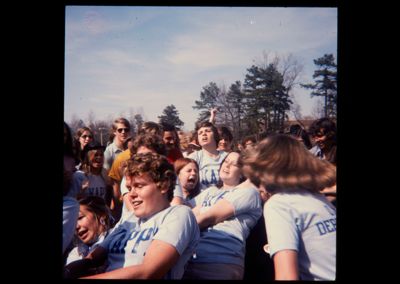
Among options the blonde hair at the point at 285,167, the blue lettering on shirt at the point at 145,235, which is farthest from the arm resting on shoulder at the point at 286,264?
the blue lettering on shirt at the point at 145,235

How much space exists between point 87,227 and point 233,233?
927 mm

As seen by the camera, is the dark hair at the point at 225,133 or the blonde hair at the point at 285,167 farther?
the dark hair at the point at 225,133

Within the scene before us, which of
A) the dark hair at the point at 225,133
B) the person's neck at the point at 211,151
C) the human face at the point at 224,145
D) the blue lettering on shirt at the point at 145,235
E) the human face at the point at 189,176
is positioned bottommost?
the blue lettering on shirt at the point at 145,235

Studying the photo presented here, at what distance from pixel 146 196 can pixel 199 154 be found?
1.57ft

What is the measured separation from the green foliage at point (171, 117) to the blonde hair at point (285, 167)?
1.62 ft

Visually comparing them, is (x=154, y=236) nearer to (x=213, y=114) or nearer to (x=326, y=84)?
(x=213, y=114)

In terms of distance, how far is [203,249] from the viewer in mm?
2871

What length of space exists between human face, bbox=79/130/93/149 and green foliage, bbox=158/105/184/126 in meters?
0.47

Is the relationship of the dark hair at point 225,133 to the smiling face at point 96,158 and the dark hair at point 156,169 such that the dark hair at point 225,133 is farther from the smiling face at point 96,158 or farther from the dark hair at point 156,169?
the smiling face at point 96,158

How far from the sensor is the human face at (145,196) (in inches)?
107

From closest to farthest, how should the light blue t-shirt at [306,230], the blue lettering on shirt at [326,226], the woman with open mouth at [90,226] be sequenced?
the light blue t-shirt at [306,230], the blue lettering on shirt at [326,226], the woman with open mouth at [90,226]

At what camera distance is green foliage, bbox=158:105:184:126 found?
3.03 meters
